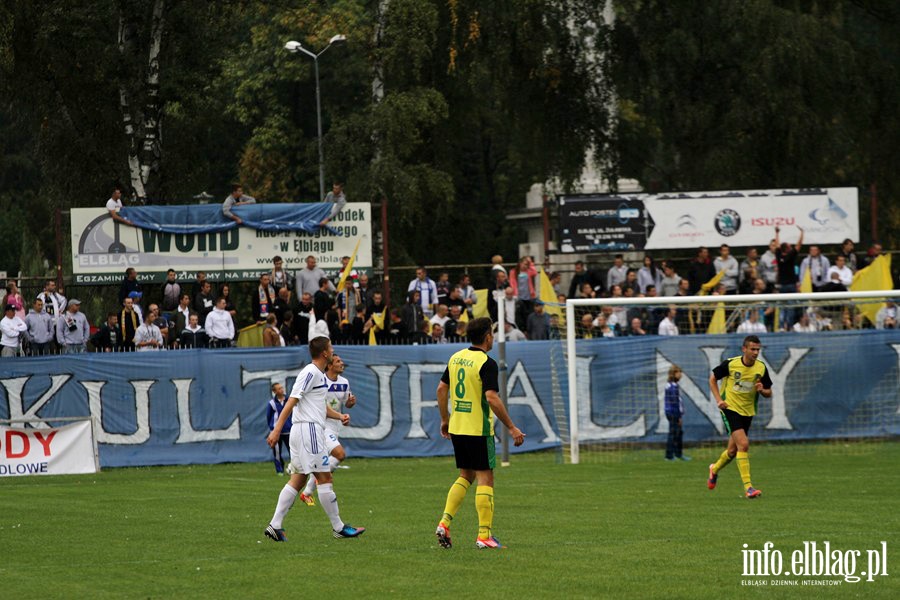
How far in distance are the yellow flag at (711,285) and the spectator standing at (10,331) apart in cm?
1398

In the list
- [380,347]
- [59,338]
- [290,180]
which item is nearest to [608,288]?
[380,347]

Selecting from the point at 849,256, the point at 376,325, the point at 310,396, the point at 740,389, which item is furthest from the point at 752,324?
the point at 310,396

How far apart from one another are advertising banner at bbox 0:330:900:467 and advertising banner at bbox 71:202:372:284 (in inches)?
143

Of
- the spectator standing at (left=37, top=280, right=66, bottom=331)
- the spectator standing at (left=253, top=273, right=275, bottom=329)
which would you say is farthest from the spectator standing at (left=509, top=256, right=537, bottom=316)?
the spectator standing at (left=37, top=280, right=66, bottom=331)

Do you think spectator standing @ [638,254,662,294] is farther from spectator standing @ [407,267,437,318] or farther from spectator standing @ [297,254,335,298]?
spectator standing @ [297,254,335,298]

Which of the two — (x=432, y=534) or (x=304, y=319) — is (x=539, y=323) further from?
(x=432, y=534)

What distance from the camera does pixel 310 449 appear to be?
13219 millimetres

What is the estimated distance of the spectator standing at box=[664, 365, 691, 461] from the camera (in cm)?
2561

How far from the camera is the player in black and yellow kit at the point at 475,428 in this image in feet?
40.7

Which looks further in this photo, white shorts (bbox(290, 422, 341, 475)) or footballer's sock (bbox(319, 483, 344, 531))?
footballer's sock (bbox(319, 483, 344, 531))

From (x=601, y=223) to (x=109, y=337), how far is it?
11.3 m

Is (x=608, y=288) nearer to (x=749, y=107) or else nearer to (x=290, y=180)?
(x=749, y=107)

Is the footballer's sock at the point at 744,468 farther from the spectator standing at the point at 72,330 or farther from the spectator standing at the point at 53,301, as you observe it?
the spectator standing at the point at 53,301

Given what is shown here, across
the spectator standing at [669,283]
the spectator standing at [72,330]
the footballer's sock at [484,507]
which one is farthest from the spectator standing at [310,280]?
the footballer's sock at [484,507]
